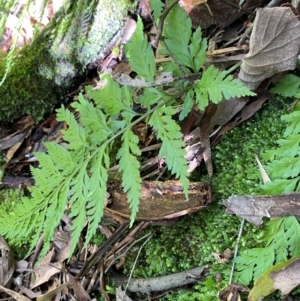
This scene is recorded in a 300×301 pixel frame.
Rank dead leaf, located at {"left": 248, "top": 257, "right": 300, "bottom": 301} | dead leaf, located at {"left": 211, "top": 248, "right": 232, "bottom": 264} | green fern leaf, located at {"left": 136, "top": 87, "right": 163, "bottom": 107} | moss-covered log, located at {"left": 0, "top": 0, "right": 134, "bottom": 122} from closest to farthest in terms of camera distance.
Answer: dead leaf, located at {"left": 248, "top": 257, "right": 300, "bottom": 301} < dead leaf, located at {"left": 211, "top": 248, "right": 232, "bottom": 264} < green fern leaf, located at {"left": 136, "top": 87, "right": 163, "bottom": 107} < moss-covered log, located at {"left": 0, "top": 0, "right": 134, "bottom": 122}

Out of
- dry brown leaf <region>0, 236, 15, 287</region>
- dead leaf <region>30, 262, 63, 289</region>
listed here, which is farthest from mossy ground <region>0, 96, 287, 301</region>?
dry brown leaf <region>0, 236, 15, 287</region>

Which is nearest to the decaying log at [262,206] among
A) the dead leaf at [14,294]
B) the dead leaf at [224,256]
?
the dead leaf at [224,256]

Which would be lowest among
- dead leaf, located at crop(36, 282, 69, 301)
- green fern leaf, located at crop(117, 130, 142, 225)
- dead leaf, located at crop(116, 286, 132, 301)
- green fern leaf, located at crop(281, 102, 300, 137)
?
dead leaf, located at crop(116, 286, 132, 301)

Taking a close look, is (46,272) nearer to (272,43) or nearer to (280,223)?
(280,223)

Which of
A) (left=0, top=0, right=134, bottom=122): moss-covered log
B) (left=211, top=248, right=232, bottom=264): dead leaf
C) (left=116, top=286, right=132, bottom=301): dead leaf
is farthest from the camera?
(left=0, top=0, right=134, bottom=122): moss-covered log

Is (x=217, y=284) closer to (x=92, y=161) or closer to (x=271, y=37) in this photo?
(x=92, y=161)

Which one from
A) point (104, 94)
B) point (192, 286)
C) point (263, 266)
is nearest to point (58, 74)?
point (104, 94)

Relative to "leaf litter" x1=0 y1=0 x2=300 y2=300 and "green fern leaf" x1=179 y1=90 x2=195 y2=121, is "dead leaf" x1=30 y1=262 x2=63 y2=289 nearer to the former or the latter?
"leaf litter" x1=0 y1=0 x2=300 y2=300
